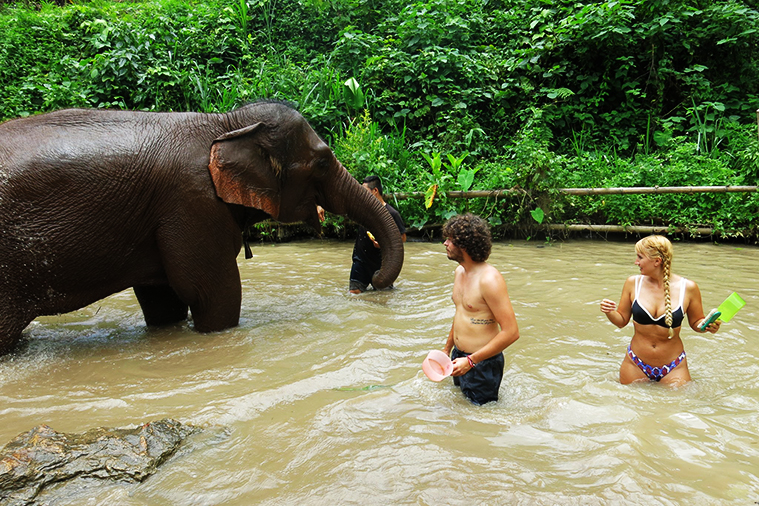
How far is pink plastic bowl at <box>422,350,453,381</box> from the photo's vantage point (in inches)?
109

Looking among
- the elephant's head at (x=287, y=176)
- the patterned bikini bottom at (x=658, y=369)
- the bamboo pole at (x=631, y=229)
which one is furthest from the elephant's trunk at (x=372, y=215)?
the bamboo pole at (x=631, y=229)

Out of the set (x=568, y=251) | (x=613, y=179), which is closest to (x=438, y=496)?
A: (x=568, y=251)

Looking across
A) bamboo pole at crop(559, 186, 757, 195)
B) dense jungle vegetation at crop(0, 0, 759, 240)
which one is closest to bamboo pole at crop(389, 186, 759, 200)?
bamboo pole at crop(559, 186, 757, 195)

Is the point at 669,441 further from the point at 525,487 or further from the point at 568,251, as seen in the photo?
the point at 568,251

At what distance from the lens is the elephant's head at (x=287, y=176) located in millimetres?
4141

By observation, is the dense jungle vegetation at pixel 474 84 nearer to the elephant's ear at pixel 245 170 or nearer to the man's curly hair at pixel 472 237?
the elephant's ear at pixel 245 170

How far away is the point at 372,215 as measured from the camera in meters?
5.02

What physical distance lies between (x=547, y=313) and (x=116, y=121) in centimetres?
392

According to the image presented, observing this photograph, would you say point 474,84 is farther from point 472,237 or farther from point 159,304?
point 472,237

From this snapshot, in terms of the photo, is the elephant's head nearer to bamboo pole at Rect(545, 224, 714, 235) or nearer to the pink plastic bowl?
the pink plastic bowl

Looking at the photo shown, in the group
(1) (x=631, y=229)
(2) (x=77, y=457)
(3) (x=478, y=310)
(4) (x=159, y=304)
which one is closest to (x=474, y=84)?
(1) (x=631, y=229)

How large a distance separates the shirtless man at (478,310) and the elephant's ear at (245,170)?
1.85 metres

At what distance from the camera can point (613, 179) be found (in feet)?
29.6

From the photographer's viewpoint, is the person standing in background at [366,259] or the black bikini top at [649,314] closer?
the black bikini top at [649,314]
